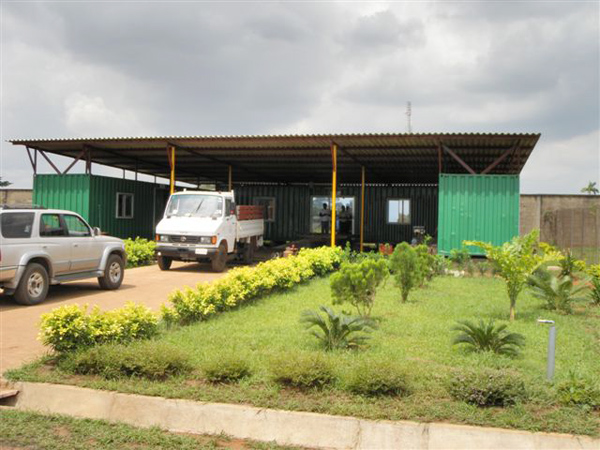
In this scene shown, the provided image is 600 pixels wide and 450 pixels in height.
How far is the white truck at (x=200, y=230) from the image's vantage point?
14766 mm

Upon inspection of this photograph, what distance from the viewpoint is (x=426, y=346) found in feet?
22.1

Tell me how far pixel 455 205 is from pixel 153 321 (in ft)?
37.1

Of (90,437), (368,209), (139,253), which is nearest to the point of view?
A: (90,437)

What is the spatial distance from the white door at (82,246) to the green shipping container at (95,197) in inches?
369

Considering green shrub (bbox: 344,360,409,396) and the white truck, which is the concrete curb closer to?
green shrub (bbox: 344,360,409,396)

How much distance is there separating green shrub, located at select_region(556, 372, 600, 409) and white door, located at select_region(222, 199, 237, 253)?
11.5 metres

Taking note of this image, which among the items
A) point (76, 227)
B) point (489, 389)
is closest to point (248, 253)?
point (76, 227)

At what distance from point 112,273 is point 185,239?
3.32 metres

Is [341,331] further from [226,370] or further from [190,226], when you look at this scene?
[190,226]

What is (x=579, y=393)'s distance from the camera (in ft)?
15.3

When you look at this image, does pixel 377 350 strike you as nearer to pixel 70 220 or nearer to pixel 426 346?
pixel 426 346

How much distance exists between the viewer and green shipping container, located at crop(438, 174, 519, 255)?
15680 mm

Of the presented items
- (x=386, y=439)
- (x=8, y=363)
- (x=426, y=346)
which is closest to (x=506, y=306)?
(x=426, y=346)

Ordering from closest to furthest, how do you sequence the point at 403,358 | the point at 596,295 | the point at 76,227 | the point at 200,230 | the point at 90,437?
the point at 90,437, the point at 403,358, the point at 596,295, the point at 76,227, the point at 200,230
